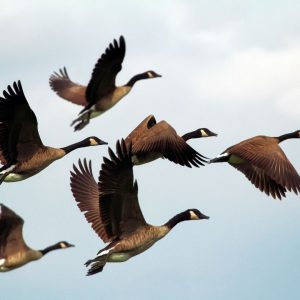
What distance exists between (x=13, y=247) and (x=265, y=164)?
544 cm

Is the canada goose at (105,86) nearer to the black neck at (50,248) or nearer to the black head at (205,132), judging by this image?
the black head at (205,132)

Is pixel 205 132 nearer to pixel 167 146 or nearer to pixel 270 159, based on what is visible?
pixel 167 146

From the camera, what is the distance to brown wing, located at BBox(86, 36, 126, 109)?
72.1ft

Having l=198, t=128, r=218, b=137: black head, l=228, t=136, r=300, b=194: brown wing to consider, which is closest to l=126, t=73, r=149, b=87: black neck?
l=198, t=128, r=218, b=137: black head

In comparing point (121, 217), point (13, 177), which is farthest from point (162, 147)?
point (13, 177)

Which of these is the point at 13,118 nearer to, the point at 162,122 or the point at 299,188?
the point at 162,122

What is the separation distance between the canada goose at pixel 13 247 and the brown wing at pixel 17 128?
153 centimetres

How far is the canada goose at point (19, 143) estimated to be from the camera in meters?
21.8

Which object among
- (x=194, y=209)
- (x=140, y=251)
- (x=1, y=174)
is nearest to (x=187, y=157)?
(x=194, y=209)

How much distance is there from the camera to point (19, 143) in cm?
2258

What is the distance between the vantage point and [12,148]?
891 inches

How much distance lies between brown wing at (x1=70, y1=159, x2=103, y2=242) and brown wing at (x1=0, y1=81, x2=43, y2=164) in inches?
54.2

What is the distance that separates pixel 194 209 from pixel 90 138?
446 centimetres

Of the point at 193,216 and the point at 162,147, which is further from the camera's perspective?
the point at 162,147
